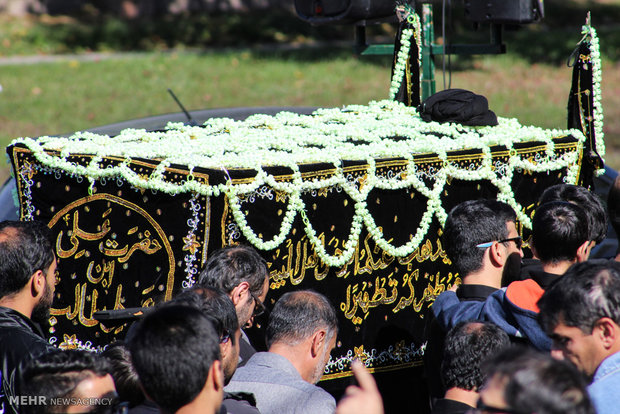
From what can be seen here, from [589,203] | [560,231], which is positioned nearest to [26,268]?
[560,231]

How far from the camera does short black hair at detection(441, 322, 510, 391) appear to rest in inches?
99.3

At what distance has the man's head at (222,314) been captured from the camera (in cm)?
253

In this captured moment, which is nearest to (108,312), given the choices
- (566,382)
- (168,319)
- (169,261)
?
(169,261)

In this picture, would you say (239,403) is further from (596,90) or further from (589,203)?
(596,90)

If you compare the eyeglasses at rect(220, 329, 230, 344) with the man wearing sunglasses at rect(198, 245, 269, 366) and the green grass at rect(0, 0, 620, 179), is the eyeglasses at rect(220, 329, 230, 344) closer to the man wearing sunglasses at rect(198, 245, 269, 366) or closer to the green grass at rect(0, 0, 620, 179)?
the man wearing sunglasses at rect(198, 245, 269, 366)

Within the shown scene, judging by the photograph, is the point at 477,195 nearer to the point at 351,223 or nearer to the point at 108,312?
the point at 351,223

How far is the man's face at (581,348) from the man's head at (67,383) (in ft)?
4.16

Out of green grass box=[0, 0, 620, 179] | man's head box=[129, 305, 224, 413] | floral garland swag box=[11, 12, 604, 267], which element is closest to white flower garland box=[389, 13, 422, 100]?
floral garland swag box=[11, 12, 604, 267]

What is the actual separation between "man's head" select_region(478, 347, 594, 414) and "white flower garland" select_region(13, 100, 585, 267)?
1.72m

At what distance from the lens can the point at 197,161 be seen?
11.0 feet

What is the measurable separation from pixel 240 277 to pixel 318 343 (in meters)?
0.44

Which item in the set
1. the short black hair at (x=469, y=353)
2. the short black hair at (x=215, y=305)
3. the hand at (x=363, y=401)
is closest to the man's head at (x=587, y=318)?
the short black hair at (x=469, y=353)

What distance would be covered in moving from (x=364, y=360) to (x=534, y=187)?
132 cm

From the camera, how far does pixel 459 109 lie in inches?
173
